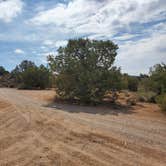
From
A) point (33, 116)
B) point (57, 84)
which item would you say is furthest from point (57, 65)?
point (33, 116)

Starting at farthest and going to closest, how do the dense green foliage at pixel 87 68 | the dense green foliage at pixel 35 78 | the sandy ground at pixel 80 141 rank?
the dense green foliage at pixel 35 78
the dense green foliage at pixel 87 68
the sandy ground at pixel 80 141

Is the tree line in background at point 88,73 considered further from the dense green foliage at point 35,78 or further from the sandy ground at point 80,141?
the dense green foliage at point 35,78

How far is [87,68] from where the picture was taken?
20.2 metres

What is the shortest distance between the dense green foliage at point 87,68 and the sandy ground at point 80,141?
6245 mm

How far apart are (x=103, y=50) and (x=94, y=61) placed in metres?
1.02

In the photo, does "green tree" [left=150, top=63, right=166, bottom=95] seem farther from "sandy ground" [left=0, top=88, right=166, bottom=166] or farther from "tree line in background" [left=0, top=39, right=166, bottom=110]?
"sandy ground" [left=0, top=88, right=166, bottom=166]

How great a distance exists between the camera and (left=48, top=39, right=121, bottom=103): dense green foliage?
19656mm

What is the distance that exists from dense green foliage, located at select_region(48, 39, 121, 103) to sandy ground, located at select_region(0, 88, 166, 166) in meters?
6.25

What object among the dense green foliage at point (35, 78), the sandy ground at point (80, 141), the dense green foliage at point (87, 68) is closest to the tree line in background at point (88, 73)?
the dense green foliage at point (87, 68)

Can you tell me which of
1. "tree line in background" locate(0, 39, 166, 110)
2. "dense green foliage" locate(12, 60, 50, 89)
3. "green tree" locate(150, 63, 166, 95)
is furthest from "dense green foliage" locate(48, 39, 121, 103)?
"dense green foliage" locate(12, 60, 50, 89)

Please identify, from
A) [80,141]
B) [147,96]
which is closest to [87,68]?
[147,96]

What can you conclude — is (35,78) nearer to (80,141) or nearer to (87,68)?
(87,68)

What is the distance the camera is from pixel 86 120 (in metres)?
13.1

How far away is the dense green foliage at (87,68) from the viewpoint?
19.7 m
